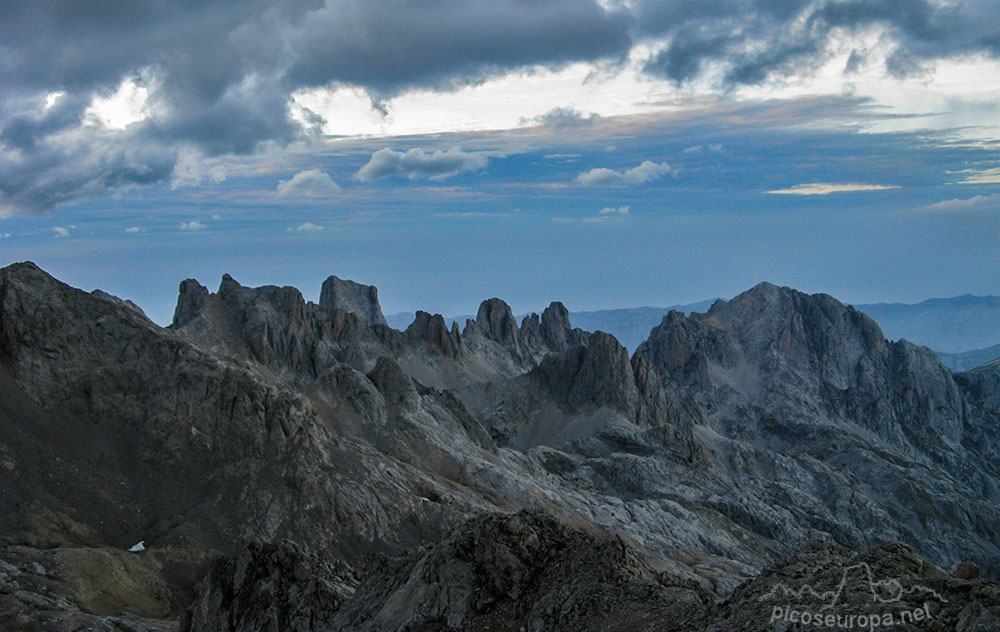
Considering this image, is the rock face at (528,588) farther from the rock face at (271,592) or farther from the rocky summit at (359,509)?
the rock face at (271,592)

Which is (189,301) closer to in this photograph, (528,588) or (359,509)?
(359,509)

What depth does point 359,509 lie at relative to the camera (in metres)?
87.1

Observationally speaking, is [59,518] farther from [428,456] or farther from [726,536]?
[726,536]

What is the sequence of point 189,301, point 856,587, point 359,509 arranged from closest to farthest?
1. point 856,587
2. point 359,509
3. point 189,301

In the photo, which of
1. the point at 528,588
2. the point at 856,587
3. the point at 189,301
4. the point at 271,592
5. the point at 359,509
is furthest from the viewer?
the point at 189,301

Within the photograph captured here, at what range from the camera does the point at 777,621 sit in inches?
925

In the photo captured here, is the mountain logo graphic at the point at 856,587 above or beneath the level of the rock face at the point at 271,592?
above

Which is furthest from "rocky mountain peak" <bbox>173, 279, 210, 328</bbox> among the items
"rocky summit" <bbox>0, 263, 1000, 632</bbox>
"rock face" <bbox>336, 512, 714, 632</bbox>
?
"rock face" <bbox>336, 512, 714, 632</bbox>

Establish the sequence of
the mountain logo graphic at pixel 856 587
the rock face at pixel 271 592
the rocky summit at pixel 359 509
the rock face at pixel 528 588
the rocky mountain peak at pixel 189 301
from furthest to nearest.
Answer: the rocky mountain peak at pixel 189 301 < the rock face at pixel 271 592 < the rocky summit at pixel 359 509 < the rock face at pixel 528 588 < the mountain logo graphic at pixel 856 587

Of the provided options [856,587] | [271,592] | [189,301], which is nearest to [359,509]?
[271,592]

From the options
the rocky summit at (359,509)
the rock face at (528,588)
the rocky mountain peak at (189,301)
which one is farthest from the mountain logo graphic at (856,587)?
the rocky mountain peak at (189,301)

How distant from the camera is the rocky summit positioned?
30.7 m

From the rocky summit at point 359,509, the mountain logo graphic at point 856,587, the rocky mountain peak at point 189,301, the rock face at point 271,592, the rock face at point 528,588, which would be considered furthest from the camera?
the rocky mountain peak at point 189,301

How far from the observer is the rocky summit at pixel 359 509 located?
101 ft
